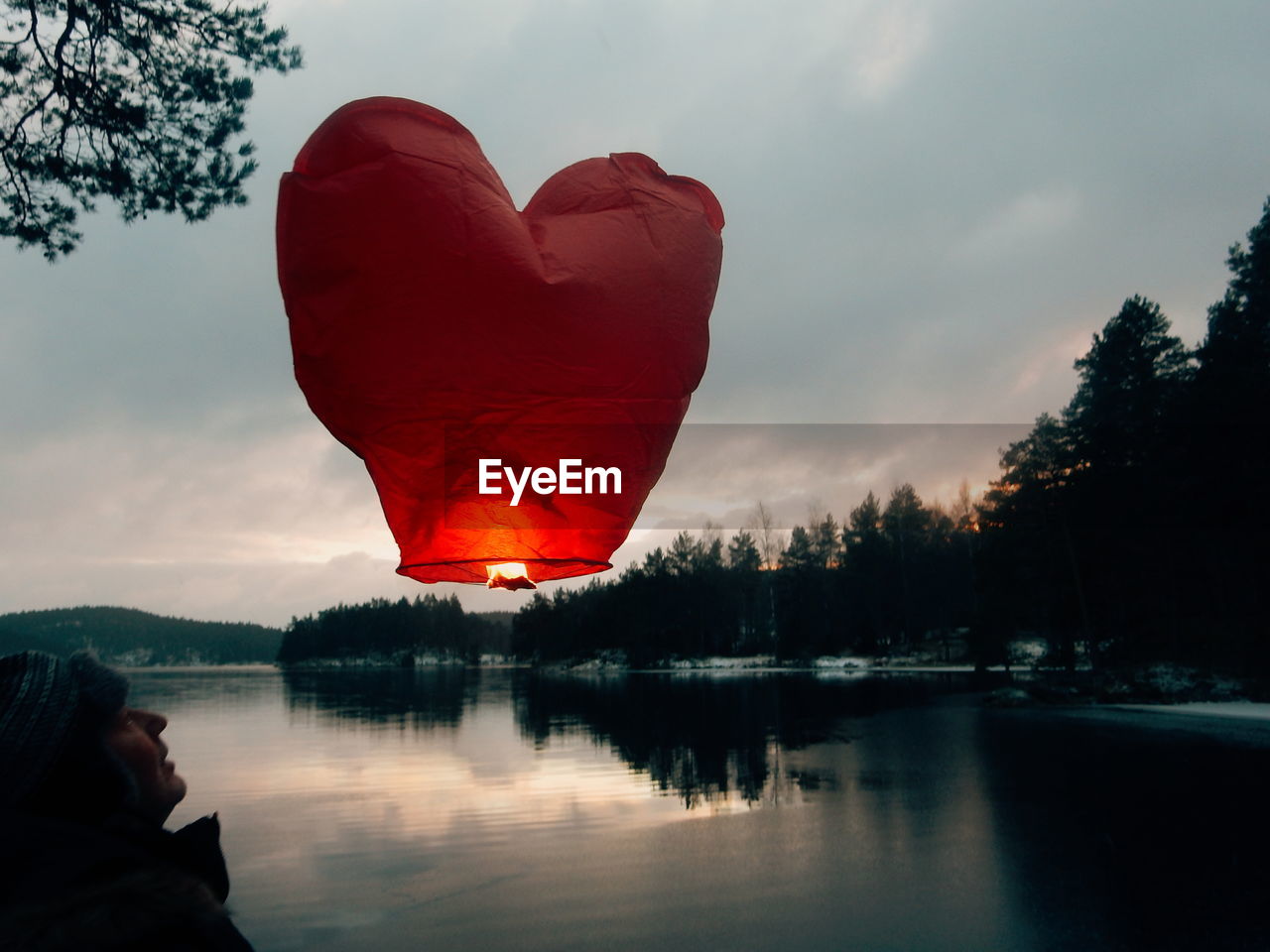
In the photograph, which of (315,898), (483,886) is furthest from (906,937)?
(315,898)

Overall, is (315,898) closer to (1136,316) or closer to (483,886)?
(483,886)

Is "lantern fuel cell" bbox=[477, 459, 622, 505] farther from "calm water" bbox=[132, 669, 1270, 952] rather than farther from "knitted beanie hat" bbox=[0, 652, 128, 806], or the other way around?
"calm water" bbox=[132, 669, 1270, 952]

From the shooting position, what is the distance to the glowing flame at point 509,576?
4.24 ft

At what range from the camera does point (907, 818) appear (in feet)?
30.3

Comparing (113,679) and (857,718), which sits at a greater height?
(113,679)

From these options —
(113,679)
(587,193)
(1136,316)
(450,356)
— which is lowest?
(113,679)

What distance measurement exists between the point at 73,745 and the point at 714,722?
20.0m

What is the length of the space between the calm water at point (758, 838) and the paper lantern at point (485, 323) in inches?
132

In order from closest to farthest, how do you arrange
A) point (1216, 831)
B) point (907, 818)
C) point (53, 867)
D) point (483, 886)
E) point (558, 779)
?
1. point (53, 867)
2. point (483, 886)
3. point (1216, 831)
4. point (907, 818)
5. point (558, 779)

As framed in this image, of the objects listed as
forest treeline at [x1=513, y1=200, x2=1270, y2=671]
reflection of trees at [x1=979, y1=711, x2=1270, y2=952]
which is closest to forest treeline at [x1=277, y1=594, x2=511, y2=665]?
forest treeline at [x1=513, y1=200, x2=1270, y2=671]

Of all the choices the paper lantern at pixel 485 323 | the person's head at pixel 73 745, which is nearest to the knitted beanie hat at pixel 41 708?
the person's head at pixel 73 745

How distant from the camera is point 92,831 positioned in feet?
2.35

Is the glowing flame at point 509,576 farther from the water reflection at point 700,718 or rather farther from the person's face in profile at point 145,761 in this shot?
the water reflection at point 700,718

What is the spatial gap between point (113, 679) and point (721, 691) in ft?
106
